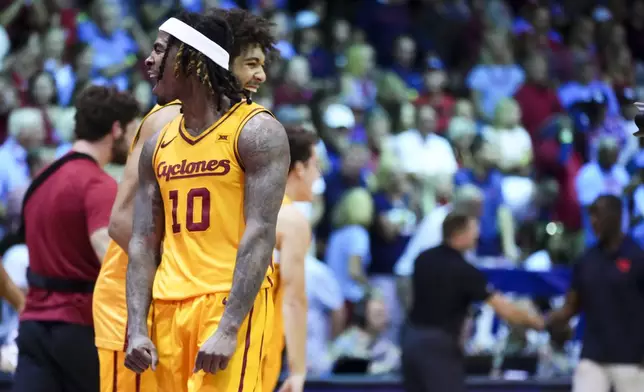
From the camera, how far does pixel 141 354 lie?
4512mm

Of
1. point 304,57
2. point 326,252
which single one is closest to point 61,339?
point 326,252

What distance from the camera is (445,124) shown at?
583 inches

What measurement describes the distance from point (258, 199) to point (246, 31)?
93 cm

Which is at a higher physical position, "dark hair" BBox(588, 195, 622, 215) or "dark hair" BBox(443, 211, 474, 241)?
"dark hair" BBox(588, 195, 622, 215)

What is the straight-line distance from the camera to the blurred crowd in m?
12.0

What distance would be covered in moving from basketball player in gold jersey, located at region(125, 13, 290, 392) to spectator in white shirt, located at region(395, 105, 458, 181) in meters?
8.89

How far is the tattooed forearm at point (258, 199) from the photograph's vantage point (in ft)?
14.5

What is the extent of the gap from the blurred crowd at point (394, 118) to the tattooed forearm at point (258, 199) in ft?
17.8

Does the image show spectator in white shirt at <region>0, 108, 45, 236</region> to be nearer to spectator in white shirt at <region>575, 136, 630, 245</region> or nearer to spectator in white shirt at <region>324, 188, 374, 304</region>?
spectator in white shirt at <region>324, 188, 374, 304</region>

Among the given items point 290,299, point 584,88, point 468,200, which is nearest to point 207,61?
point 290,299

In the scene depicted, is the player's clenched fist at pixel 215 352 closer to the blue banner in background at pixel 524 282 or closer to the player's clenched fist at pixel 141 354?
the player's clenched fist at pixel 141 354

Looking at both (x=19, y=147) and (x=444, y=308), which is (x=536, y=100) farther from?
(x=444, y=308)

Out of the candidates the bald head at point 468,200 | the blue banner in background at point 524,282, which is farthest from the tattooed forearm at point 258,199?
the blue banner in background at point 524,282

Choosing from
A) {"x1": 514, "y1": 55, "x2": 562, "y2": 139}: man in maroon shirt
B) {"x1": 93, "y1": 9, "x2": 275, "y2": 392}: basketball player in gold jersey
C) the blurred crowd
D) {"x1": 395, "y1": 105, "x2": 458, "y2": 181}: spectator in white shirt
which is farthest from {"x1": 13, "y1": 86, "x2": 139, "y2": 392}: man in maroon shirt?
{"x1": 514, "y1": 55, "x2": 562, "y2": 139}: man in maroon shirt
